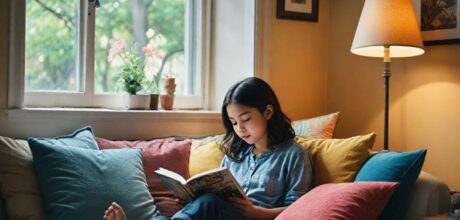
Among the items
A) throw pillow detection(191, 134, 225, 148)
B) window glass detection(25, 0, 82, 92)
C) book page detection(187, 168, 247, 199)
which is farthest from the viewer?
window glass detection(25, 0, 82, 92)

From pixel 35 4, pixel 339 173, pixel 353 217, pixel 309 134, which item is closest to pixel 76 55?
pixel 35 4

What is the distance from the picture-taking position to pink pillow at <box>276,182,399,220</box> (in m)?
1.72

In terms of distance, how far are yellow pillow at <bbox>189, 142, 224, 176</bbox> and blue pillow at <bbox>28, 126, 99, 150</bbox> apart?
428mm

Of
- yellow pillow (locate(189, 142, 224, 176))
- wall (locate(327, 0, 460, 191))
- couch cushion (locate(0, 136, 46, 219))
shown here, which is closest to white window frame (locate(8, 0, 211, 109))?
couch cushion (locate(0, 136, 46, 219))

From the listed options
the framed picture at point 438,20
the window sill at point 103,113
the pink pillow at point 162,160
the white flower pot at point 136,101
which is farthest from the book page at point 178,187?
the framed picture at point 438,20

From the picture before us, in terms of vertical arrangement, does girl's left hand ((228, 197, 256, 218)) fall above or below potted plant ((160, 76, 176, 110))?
below

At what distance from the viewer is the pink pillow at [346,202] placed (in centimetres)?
172

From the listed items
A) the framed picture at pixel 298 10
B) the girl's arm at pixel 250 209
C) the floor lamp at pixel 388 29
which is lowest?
the girl's arm at pixel 250 209

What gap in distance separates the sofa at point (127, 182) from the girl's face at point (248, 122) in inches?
8.8

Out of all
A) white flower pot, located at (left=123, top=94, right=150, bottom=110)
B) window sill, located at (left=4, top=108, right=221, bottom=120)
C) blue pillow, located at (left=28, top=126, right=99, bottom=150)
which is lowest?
blue pillow, located at (left=28, top=126, right=99, bottom=150)

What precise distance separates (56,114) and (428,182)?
61.9 inches

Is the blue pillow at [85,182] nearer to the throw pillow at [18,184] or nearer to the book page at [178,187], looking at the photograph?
the throw pillow at [18,184]

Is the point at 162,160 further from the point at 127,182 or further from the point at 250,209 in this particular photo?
the point at 250,209

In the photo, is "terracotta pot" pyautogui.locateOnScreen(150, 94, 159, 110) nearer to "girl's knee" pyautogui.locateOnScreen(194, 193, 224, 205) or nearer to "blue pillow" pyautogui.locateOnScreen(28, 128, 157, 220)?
"blue pillow" pyautogui.locateOnScreen(28, 128, 157, 220)
